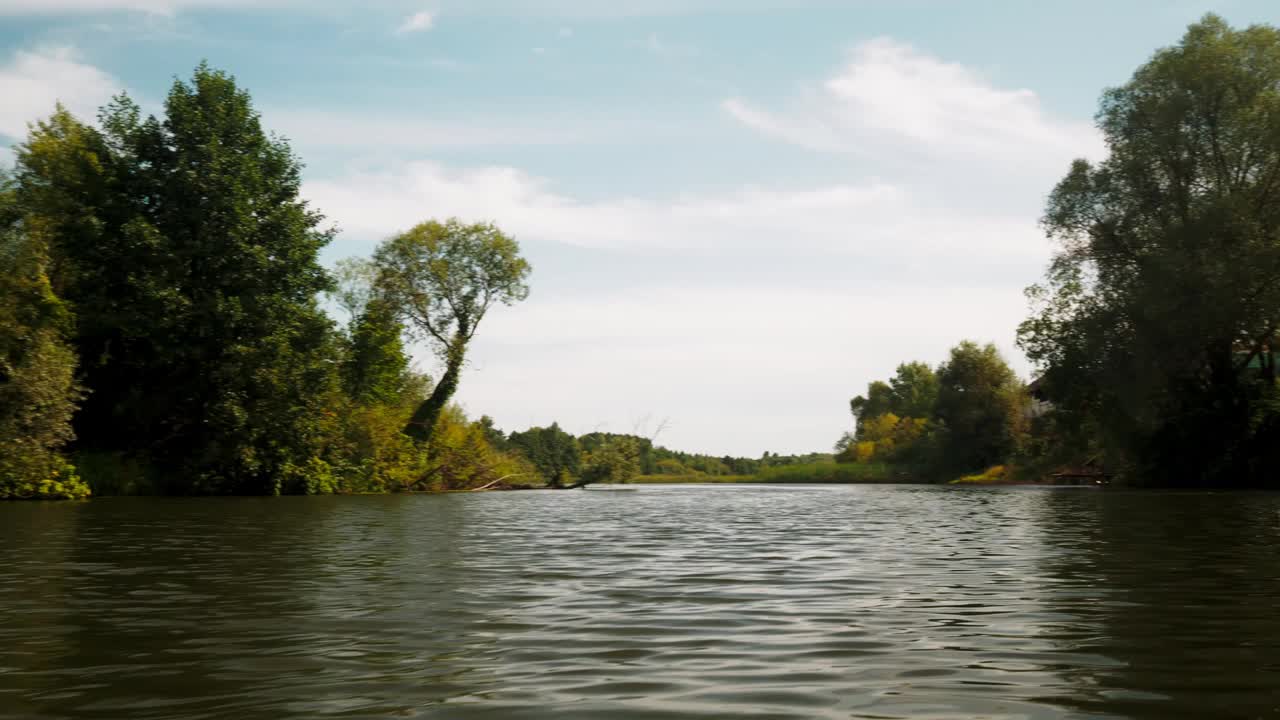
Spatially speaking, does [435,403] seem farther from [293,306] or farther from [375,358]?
[293,306]

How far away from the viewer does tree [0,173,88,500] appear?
3594 centimetres

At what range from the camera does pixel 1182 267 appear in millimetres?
43625

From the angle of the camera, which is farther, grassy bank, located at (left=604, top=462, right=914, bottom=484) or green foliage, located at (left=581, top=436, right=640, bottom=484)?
grassy bank, located at (left=604, top=462, right=914, bottom=484)

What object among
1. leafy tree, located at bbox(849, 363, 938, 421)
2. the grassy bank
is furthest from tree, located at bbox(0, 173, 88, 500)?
leafy tree, located at bbox(849, 363, 938, 421)

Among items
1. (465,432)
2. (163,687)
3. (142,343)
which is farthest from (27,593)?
(465,432)

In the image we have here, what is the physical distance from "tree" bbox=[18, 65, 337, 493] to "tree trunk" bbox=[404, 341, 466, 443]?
12.8 m

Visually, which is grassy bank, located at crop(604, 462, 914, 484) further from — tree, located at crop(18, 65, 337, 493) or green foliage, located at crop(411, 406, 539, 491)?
tree, located at crop(18, 65, 337, 493)

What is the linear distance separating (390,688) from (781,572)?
7686 mm

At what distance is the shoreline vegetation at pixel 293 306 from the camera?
135ft

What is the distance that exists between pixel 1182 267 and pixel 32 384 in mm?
45869

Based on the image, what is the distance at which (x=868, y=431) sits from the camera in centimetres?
12875

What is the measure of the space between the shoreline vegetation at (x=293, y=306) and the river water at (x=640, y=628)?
24.7 metres

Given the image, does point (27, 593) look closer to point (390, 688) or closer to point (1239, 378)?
point (390, 688)

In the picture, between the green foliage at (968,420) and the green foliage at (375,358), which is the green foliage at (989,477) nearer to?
the green foliage at (968,420)
